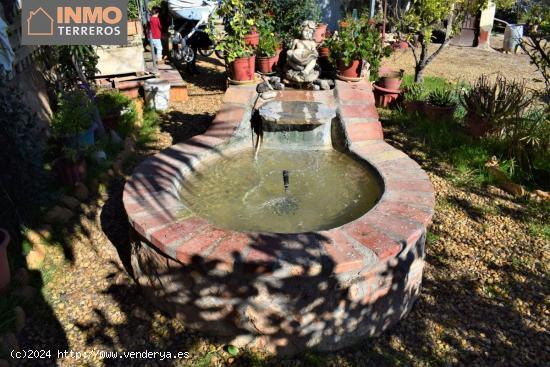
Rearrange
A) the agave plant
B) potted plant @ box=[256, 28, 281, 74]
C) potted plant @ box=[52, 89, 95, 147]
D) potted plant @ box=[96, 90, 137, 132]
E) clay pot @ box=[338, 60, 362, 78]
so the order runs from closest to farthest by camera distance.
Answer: potted plant @ box=[52, 89, 95, 147] < the agave plant < potted plant @ box=[96, 90, 137, 132] < clay pot @ box=[338, 60, 362, 78] < potted plant @ box=[256, 28, 281, 74]

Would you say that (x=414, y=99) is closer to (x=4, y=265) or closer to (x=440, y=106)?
(x=440, y=106)

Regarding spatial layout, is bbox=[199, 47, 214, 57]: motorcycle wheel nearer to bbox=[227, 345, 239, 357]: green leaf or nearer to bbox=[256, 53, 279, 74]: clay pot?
bbox=[256, 53, 279, 74]: clay pot

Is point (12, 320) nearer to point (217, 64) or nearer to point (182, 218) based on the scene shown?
point (182, 218)

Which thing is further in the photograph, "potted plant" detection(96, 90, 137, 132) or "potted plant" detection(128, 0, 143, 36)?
"potted plant" detection(128, 0, 143, 36)

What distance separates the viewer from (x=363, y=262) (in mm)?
2869

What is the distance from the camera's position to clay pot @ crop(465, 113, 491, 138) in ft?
19.3

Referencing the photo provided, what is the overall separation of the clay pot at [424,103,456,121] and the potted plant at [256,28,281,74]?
2.63 m

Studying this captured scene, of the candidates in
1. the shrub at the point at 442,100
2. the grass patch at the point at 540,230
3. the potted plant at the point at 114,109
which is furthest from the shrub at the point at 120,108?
the grass patch at the point at 540,230

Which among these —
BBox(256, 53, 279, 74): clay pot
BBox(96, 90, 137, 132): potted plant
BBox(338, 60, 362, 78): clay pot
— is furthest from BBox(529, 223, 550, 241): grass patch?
BBox(96, 90, 137, 132): potted plant

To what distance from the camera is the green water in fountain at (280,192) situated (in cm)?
382

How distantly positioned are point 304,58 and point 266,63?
1235 millimetres

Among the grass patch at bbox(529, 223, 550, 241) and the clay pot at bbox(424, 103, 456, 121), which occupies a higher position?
the clay pot at bbox(424, 103, 456, 121)

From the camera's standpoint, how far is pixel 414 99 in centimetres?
717

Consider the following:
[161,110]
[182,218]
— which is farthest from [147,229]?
[161,110]
